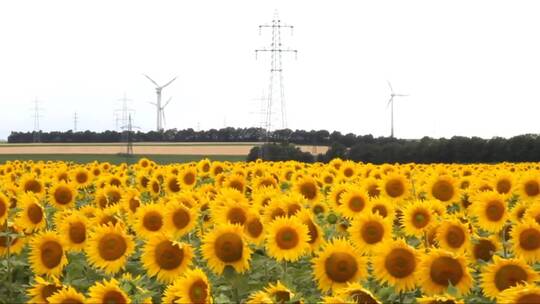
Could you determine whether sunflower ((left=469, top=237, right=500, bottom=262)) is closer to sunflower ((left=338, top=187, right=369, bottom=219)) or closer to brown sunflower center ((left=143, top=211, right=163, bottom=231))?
sunflower ((left=338, top=187, right=369, bottom=219))

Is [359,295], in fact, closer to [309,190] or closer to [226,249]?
[226,249]

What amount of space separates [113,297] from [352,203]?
4041 millimetres

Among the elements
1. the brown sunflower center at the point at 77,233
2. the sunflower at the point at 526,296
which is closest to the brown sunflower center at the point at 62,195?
the brown sunflower center at the point at 77,233

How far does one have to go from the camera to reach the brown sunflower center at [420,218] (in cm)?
657

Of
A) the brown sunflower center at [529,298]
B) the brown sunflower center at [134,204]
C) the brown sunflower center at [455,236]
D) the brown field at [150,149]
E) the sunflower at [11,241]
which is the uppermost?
the brown sunflower center at [134,204]

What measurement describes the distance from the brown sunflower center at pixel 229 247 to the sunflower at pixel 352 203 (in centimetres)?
246

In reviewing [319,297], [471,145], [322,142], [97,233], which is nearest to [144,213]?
[97,233]

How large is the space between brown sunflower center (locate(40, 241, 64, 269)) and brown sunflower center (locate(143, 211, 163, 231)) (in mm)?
→ 799

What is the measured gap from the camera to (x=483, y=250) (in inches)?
228

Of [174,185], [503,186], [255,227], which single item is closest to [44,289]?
[255,227]

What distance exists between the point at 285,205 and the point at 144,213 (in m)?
1.06

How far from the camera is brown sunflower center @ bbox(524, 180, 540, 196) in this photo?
30.1ft

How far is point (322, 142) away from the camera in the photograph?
236 ft

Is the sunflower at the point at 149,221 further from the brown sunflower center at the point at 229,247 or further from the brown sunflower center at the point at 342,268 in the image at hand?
the brown sunflower center at the point at 342,268
